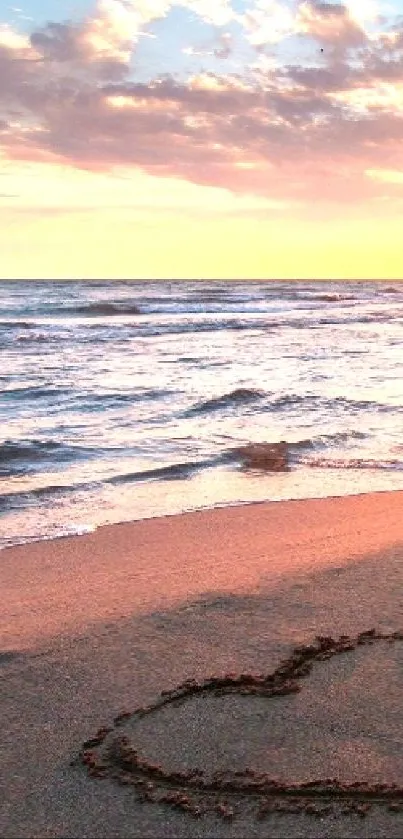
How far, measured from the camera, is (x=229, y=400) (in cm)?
1010

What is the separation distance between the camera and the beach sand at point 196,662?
2174 mm

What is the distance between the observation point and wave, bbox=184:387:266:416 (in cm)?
950

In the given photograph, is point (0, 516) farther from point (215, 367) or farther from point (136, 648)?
point (215, 367)

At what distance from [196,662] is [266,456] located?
4.10 metres

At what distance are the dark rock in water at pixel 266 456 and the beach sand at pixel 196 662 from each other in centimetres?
182

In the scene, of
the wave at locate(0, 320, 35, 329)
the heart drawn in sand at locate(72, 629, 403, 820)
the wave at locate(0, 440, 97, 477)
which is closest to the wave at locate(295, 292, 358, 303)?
the wave at locate(0, 320, 35, 329)

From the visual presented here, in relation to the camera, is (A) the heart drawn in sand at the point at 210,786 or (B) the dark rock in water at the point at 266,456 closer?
(A) the heart drawn in sand at the point at 210,786

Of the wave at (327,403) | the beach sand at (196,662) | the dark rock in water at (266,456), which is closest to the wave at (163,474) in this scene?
the dark rock in water at (266,456)

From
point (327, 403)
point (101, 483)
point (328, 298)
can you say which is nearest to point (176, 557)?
point (101, 483)

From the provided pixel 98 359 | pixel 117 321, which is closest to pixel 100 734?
pixel 98 359

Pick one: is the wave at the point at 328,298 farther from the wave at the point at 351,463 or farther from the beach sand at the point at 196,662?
the beach sand at the point at 196,662

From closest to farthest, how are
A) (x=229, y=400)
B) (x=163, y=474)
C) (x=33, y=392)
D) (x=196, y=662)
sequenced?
(x=196, y=662) → (x=163, y=474) → (x=229, y=400) → (x=33, y=392)

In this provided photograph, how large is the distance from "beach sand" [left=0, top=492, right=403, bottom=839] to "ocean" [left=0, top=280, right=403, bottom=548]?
0.86 meters

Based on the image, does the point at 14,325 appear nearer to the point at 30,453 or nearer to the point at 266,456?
the point at 30,453
